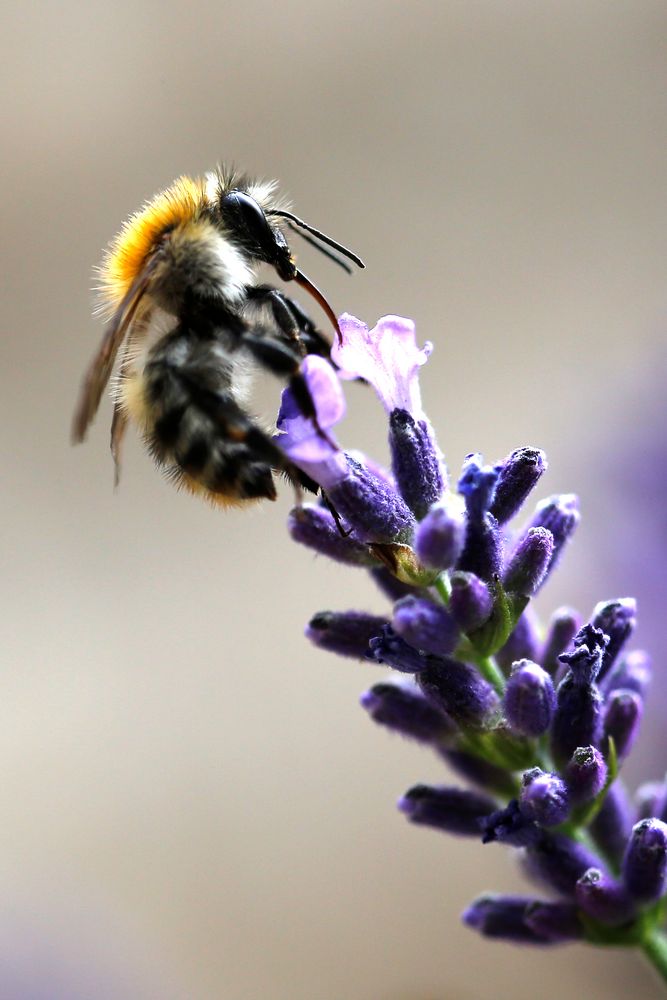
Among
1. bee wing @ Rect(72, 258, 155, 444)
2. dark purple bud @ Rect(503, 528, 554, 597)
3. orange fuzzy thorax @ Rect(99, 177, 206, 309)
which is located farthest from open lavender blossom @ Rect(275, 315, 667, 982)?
orange fuzzy thorax @ Rect(99, 177, 206, 309)

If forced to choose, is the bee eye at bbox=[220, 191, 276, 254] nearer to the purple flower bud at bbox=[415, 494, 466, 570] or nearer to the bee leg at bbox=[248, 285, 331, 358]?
the bee leg at bbox=[248, 285, 331, 358]

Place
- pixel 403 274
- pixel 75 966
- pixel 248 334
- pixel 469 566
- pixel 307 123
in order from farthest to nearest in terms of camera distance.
Answer: pixel 307 123 < pixel 403 274 < pixel 75 966 < pixel 248 334 < pixel 469 566

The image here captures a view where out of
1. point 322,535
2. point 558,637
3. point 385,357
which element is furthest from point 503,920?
point 385,357

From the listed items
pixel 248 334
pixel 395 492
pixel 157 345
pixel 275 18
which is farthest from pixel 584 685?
pixel 275 18

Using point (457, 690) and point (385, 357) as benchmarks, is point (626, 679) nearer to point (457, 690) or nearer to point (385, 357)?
point (457, 690)

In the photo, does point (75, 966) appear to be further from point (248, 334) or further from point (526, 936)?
point (248, 334)

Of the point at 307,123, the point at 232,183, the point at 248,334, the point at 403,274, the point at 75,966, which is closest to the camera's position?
the point at 248,334

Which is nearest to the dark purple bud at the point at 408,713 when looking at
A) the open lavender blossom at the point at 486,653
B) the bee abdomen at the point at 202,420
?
the open lavender blossom at the point at 486,653

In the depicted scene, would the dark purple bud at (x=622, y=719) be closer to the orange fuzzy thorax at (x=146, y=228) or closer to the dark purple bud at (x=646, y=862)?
the dark purple bud at (x=646, y=862)
